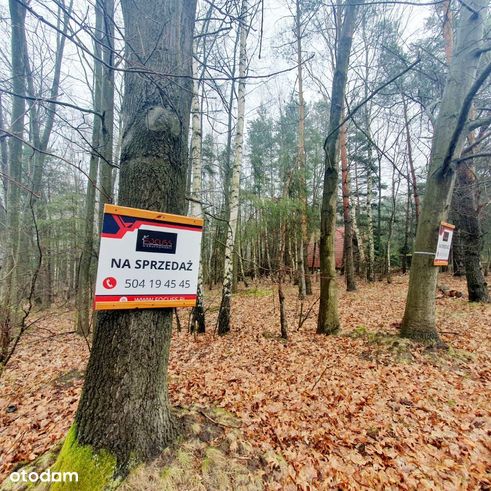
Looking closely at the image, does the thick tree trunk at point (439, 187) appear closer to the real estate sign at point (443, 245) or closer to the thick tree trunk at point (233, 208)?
the real estate sign at point (443, 245)

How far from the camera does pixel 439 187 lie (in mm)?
3715

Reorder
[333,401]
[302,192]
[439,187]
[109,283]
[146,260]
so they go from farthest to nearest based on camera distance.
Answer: [302,192] → [439,187] → [333,401] → [146,260] → [109,283]

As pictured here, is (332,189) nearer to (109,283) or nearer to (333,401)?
(333,401)

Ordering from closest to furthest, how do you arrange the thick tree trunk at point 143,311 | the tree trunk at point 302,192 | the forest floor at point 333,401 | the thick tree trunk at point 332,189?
the thick tree trunk at point 143,311, the forest floor at point 333,401, the thick tree trunk at point 332,189, the tree trunk at point 302,192

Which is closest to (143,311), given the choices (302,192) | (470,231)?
(302,192)

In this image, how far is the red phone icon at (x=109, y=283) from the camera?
141 centimetres

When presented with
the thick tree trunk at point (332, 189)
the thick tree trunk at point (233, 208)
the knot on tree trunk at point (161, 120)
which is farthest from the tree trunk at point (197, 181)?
the knot on tree trunk at point (161, 120)

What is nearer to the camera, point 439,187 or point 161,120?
point 161,120

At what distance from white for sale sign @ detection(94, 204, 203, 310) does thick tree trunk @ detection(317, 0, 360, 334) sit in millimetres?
3324

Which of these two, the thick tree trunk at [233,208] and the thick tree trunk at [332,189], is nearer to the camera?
the thick tree trunk at [332,189]

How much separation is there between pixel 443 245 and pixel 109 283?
4.35 metres

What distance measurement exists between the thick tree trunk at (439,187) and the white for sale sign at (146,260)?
3595 mm

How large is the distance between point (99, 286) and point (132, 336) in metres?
0.36

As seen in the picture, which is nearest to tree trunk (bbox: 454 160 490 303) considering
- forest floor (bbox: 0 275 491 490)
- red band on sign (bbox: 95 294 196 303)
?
forest floor (bbox: 0 275 491 490)
